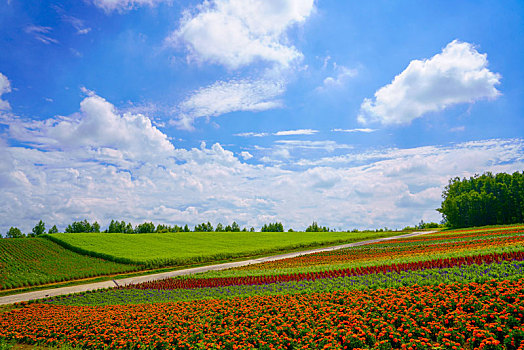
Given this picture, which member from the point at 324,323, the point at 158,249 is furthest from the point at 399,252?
the point at 158,249

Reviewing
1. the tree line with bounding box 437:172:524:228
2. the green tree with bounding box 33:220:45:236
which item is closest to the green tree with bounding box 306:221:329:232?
the tree line with bounding box 437:172:524:228

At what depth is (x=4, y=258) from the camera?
36469 millimetres

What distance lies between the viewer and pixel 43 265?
3356 cm

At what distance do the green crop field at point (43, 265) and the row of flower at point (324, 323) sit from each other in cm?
1857

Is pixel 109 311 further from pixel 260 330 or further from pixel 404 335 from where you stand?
pixel 404 335

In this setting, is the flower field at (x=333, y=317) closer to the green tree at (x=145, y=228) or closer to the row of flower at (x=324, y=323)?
the row of flower at (x=324, y=323)

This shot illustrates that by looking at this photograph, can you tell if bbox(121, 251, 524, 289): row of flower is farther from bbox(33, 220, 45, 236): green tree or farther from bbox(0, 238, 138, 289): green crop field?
bbox(33, 220, 45, 236): green tree

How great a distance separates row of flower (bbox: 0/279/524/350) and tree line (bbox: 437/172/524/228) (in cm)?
8227

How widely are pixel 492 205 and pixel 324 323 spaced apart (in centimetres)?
8737

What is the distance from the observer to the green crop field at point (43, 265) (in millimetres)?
28391

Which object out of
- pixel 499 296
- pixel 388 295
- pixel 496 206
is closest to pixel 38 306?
pixel 388 295

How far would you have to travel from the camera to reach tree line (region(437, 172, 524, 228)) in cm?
7444

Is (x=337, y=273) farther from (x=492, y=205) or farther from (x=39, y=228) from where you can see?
(x=39, y=228)

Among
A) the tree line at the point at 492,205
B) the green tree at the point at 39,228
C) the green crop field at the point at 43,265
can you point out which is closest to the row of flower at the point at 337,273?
the green crop field at the point at 43,265
